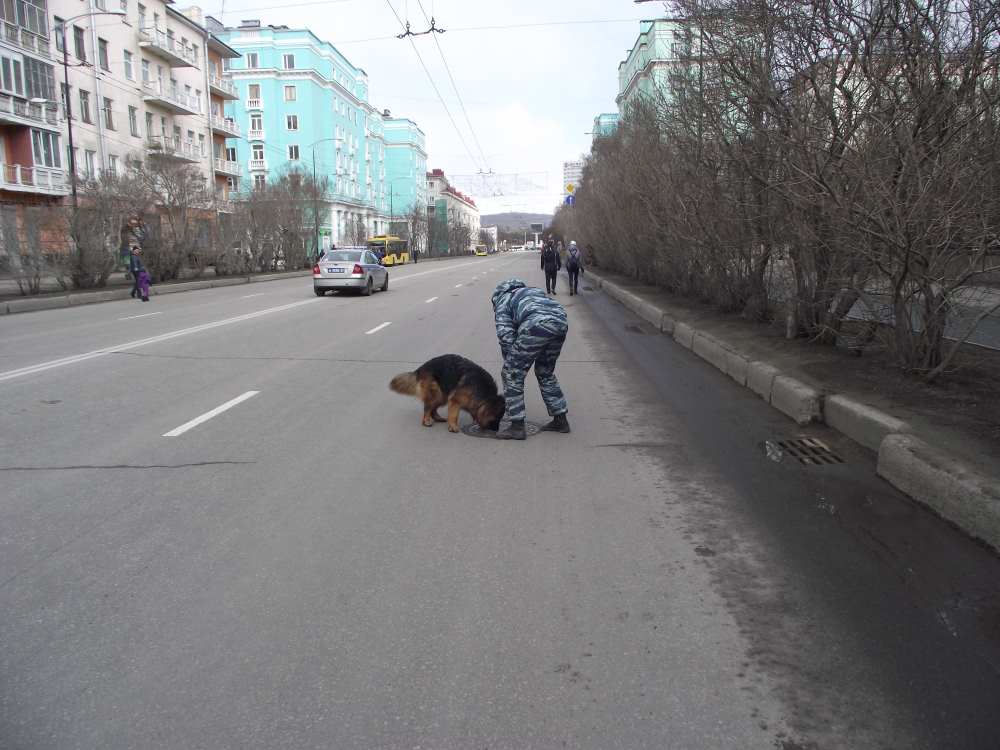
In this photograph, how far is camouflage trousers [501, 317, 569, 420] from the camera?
6238 mm

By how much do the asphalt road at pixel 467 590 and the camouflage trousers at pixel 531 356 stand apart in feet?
1.43

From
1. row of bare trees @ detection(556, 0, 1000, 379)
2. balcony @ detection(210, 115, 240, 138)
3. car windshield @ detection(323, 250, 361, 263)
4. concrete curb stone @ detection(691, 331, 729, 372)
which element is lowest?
concrete curb stone @ detection(691, 331, 729, 372)

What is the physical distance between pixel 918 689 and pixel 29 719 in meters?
3.23

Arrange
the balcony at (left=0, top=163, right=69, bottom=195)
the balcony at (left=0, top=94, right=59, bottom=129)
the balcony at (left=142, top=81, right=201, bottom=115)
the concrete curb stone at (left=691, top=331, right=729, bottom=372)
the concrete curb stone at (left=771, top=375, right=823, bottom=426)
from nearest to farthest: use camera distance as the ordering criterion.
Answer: the concrete curb stone at (left=771, top=375, right=823, bottom=426)
the concrete curb stone at (left=691, top=331, right=729, bottom=372)
the balcony at (left=0, top=94, right=59, bottom=129)
the balcony at (left=0, top=163, right=69, bottom=195)
the balcony at (left=142, top=81, right=201, bottom=115)

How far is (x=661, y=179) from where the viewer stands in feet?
50.5

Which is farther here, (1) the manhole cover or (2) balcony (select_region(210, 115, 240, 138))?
(2) balcony (select_region(210, 115, 240, 138))

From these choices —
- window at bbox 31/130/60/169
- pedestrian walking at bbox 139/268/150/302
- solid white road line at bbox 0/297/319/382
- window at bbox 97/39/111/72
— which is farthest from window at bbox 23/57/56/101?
solid white road line at bbox 0/297/319/382

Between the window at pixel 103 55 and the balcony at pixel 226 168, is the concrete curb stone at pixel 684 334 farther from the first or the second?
the balcony at pixel 226 168

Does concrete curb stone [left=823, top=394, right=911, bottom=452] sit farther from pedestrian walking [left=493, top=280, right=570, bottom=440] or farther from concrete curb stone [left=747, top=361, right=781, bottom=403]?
pedestrian walking [left=493, top=280, right=570, bottom=440]

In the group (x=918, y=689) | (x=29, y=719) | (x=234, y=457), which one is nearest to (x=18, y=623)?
(x=29, y=719)

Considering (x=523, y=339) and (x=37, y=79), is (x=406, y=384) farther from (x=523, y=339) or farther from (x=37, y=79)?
(x=37, y=79)

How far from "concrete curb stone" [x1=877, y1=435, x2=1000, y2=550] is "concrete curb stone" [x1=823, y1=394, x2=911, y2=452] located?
41 centimetres

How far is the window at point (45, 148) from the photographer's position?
121 feet

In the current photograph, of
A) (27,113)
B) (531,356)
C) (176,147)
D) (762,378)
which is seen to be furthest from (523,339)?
(176,147)
